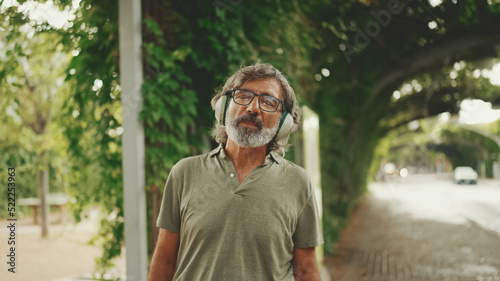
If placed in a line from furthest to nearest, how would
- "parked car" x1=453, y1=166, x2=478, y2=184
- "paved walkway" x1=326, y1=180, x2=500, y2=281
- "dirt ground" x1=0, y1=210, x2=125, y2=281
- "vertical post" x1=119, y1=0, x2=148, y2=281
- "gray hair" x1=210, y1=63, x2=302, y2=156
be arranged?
"parked car" x1=453, y1=166, x2=478, y2=184 < "paved walkway" x1=326, y1=180, x2=500, y2=281 < "dirt ground" x1=0, y1=210, x2=125, y2=281 < "vertical post" x1=119, y1=0, x2=148, y2=281 < "gray hair" x1=210, y1=63, x2=302, y2=156

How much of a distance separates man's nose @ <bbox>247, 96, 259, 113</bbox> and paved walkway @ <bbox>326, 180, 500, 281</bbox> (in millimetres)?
6106

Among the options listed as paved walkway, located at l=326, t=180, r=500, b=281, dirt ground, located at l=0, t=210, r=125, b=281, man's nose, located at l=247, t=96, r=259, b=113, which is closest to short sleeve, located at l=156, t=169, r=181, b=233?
man's nose, located at l=247, t=96, r=259, b=113

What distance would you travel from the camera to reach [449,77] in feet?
51.8

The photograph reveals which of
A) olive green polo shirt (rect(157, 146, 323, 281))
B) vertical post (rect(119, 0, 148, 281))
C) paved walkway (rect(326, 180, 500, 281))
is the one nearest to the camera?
olive green polo shirt (rect(157, 146, 323, 281))

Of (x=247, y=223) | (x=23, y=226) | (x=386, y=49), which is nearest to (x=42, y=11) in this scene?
(x=247, y=223)

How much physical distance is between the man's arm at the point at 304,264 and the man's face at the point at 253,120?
1.73ft

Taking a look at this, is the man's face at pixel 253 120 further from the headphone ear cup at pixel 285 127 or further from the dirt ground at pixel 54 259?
the dirt ground at pixel 54 259

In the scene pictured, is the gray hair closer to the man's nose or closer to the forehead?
the forehead

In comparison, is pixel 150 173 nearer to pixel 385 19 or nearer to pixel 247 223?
pixel 247 223

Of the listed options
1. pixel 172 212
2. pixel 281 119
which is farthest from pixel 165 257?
pixel 281 119

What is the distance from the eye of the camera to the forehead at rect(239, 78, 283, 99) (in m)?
1.98

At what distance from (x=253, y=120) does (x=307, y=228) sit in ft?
1.79

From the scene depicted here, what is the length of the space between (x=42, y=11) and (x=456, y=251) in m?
9.59

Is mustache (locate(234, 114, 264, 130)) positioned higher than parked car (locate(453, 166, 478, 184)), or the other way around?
mustache (locate(234, 114, 264, 130))
